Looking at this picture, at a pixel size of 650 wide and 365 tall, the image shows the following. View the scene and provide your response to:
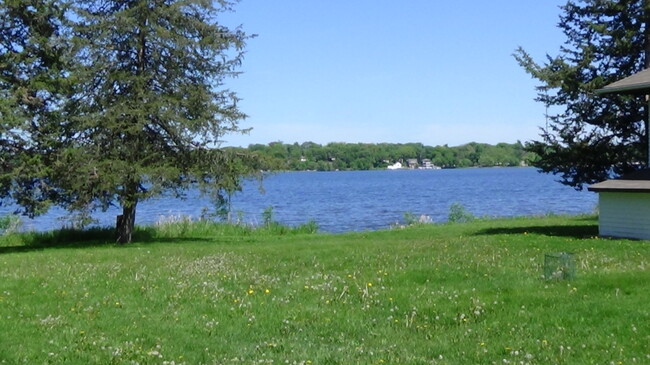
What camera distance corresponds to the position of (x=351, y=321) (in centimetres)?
1041

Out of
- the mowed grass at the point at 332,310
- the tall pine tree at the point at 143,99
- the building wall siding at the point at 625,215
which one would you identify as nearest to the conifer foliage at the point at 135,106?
the tall pine tree at the point at 143,99

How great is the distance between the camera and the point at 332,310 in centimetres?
1118

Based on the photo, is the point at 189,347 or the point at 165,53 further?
the point at 165,53

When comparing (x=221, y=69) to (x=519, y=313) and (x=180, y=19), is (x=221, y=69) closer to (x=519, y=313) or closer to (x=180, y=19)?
(x=180, y=19)

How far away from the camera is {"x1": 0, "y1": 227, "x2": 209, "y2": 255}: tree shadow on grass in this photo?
27.6 meters

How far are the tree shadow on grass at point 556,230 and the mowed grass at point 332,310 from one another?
6.84 meters

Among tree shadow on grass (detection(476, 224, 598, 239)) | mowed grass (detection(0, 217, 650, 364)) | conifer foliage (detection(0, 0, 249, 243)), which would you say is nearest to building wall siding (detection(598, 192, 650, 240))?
tree shadow on grass (detection(476, 224, 598, 239))

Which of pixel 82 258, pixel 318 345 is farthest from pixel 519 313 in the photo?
pixel 82 258

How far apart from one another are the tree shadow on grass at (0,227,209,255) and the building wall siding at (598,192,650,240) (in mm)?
14571

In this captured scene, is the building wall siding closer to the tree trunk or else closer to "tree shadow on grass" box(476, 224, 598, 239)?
"tree shadow on grass" box(476, 224, 598, 239)

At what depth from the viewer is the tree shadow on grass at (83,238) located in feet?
90.7

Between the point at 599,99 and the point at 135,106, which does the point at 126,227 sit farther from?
the point at 599,99

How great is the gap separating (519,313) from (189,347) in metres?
4.52

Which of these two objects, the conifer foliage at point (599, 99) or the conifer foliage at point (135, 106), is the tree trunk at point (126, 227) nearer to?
the conifer foliage at point (135, 106)
